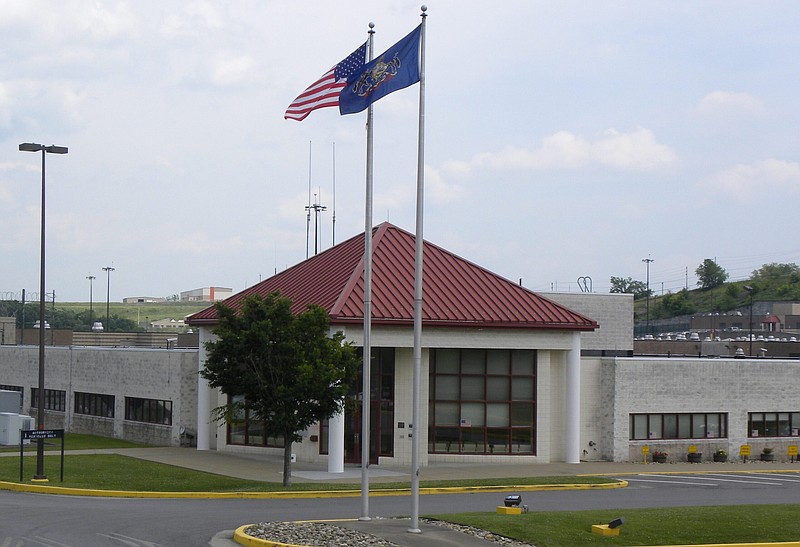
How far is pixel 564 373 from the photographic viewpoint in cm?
3925

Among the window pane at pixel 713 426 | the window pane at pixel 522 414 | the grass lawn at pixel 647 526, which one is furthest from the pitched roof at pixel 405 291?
the grass lawn at pixel 647 526

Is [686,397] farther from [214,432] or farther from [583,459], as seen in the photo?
[214,432]

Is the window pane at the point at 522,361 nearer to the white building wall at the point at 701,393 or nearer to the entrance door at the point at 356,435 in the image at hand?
the white building wall at the point at 701,393

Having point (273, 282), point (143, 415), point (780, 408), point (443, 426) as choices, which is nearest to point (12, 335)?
point (143, 415)

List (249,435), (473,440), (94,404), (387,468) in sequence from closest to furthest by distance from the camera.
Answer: (387,468) → (473,440) → (249,435) → (94,404)

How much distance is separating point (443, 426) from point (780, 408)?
14856 millimetres

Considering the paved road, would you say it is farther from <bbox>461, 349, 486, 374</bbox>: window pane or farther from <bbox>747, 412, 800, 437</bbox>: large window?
<bbox>747, 412, 800, 437</bbox>: large window

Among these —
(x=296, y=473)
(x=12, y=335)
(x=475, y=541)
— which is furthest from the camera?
(x=12, y=335)

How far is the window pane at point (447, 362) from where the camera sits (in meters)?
38.3

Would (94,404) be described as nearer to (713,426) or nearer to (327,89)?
(713,426)

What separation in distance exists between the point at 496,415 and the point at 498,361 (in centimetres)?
196

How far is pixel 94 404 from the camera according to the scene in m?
49.9

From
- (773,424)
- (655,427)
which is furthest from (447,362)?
(773,424)

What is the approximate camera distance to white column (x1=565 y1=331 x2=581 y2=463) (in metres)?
38.6
